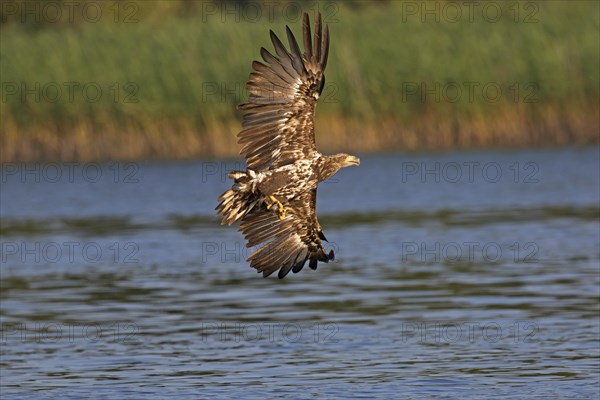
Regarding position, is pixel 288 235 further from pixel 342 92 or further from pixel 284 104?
pixel 342 92

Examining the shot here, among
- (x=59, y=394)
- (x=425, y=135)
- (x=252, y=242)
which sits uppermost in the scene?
(x=425, y=135)

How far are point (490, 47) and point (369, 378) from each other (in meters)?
17.8

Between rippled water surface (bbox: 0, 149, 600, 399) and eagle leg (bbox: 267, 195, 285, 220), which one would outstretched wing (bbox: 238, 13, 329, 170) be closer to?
eagle leg (bbox: 267, 195, 285, 220)

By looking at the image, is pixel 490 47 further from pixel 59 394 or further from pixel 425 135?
pixel 59 394

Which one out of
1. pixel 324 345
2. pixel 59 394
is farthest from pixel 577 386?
pixel 59 394

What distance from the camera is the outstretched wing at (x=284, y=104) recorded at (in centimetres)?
988

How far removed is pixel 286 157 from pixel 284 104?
335 mm

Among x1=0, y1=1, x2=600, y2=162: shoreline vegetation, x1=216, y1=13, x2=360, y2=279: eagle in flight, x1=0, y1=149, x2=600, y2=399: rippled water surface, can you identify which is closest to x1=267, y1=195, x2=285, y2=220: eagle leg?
x1=216, y1=13, x2=360, y2=279: eagle in flight

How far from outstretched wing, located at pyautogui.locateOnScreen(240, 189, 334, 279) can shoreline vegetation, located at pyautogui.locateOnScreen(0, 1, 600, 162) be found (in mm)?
16783

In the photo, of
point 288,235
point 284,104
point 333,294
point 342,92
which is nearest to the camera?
point 284,104

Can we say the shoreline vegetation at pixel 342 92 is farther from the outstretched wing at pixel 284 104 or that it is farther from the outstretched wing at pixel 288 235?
the outstretched wing at pixel 284 104

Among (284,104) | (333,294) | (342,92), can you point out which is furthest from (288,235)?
(342,92)

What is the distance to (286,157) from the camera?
9.97 metres

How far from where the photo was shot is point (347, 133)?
2747 centimetres
